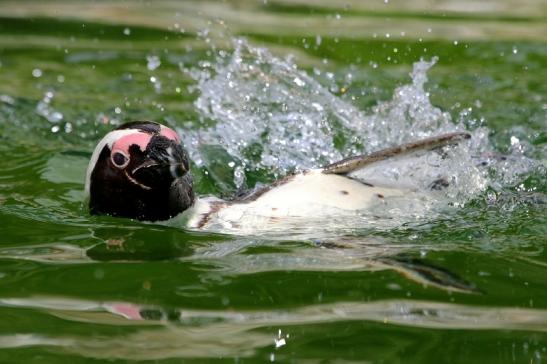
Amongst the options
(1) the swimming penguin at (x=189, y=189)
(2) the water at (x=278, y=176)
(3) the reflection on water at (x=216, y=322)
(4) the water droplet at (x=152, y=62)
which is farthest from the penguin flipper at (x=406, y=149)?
(4) the water droplet at (x=152, y=62)

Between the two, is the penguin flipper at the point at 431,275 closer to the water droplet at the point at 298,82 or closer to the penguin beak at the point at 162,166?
the penguin beak at the point at 162,166

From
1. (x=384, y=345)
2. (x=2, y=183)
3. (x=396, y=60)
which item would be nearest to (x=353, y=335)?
(x=384, y=345)

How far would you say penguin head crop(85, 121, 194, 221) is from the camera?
3713 mm

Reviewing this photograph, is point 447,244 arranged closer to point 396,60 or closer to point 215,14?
point 396,60

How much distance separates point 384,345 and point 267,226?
107 centimetres

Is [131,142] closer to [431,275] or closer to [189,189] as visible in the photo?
[189,189]

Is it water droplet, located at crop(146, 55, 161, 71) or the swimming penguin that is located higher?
water droplet, located at crop(146, 55, 161, 71)

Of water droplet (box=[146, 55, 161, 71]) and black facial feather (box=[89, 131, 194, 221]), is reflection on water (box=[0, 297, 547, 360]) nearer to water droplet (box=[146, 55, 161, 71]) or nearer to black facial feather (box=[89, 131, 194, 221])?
black facial feather (box=[89, 131, 194, 221])

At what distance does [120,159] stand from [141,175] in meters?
0.09

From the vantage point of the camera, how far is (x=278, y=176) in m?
5.04

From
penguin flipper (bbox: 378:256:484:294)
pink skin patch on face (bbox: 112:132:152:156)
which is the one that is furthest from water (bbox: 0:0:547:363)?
pink skin patch on face (bbox: 112:132:152:156)

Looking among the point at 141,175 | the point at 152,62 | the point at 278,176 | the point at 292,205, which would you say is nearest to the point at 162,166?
the point at 141,175

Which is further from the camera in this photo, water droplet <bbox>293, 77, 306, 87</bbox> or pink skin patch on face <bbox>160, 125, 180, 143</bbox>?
water droplet <bbox>293, 77, 306, 87</bbox>

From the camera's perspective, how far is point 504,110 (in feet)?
20.4
